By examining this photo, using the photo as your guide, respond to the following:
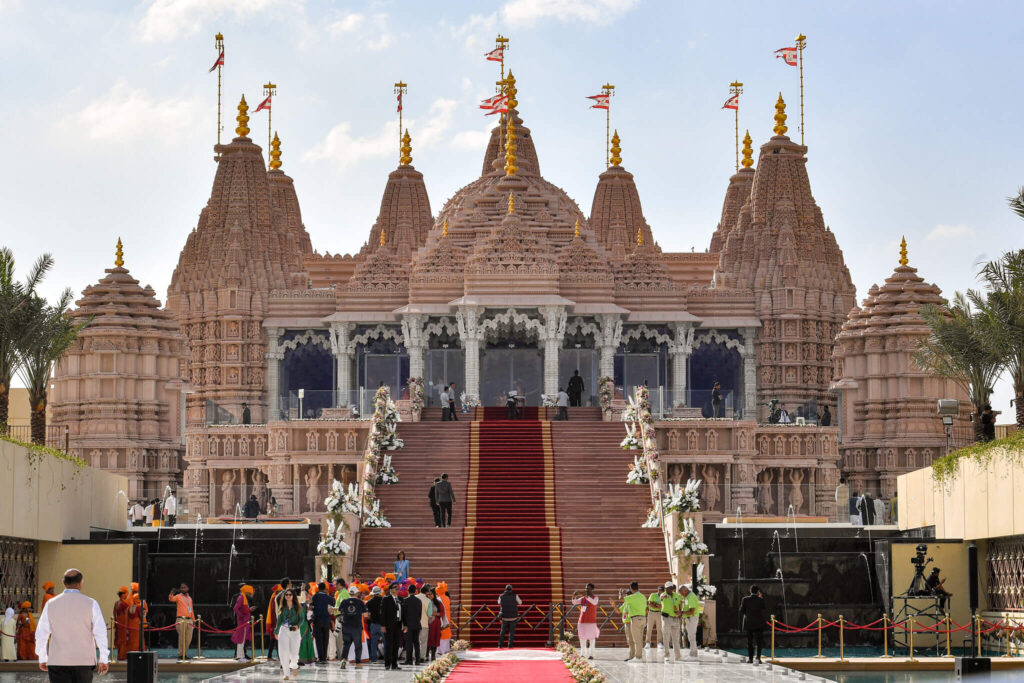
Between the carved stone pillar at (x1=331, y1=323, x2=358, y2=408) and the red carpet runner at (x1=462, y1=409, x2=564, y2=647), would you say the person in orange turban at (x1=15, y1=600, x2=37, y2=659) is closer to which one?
the red carpet runner at (x1=462, y1=409, x2=564, y2=647)

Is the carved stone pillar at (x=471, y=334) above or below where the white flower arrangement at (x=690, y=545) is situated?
above

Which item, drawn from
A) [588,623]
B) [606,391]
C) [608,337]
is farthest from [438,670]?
[608,337]

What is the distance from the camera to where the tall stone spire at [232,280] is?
7250 centimetres

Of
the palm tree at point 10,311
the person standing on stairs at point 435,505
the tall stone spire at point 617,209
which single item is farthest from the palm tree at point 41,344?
the tall stone spire at point 617,209

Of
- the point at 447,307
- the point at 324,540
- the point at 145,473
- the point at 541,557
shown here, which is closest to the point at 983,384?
the point at 541,557

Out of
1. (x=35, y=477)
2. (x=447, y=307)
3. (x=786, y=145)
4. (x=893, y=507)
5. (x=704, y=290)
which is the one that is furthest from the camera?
(x=786, y=145)

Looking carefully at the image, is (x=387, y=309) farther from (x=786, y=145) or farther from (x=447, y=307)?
(x=786, y=145)

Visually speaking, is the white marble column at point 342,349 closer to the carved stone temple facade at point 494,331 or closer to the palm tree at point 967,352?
the carved stone temple facade at point 494,331

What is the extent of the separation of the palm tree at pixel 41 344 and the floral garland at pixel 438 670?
15.1 meters

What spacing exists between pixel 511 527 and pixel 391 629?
12060 mm

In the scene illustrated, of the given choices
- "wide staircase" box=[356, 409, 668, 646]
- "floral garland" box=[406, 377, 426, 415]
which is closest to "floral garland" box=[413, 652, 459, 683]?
"wide staircase" box=[356, 409, 668, 646]

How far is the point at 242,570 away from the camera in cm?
4138

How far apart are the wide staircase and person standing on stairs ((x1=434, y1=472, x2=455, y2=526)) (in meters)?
0.37

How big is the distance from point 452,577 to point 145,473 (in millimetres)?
26348
